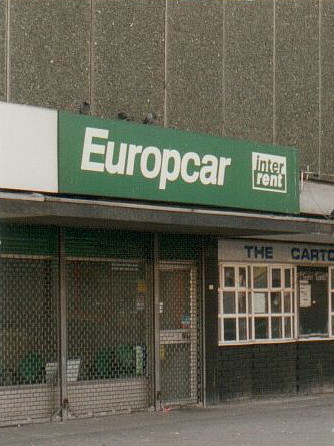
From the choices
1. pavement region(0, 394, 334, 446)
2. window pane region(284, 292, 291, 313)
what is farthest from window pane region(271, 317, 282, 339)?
pavement region(0, 394, 334, 446)

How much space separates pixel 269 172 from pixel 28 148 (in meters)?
4.77

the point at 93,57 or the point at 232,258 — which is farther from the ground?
the point at 93,57

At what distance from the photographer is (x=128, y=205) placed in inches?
568

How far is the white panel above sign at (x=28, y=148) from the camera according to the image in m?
13.6

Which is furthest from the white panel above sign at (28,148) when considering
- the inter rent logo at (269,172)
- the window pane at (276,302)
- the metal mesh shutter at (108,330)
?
the window pane at (276,302)

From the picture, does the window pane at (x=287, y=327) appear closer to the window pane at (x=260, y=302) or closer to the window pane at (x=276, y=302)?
the window pane at (x=276, y=302)

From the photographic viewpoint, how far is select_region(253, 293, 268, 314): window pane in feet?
62.8

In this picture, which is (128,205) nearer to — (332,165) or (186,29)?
(186,29)

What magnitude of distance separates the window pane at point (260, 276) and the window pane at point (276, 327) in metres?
0.63

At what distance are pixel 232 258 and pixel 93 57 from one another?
4.21 metres

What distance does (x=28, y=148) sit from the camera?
13.9 meters

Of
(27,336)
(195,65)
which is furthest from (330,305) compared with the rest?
(27,336)

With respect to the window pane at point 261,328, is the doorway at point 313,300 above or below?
above

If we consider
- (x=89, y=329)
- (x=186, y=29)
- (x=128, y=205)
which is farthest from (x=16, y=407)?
(x=186, y=29)
